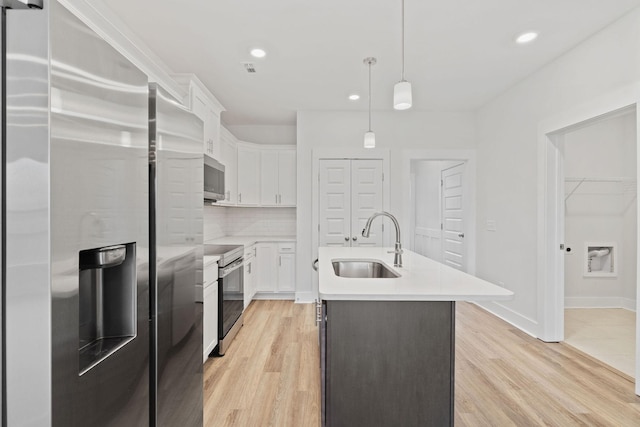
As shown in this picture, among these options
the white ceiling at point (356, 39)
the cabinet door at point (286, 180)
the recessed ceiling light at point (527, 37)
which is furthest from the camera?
the cabinet door at point (286, 180)

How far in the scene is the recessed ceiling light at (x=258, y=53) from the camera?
2959mm

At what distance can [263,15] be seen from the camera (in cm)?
245

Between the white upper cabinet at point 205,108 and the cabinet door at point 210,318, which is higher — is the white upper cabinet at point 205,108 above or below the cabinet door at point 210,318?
above

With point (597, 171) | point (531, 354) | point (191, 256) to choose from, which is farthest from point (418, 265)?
point (597, 171)

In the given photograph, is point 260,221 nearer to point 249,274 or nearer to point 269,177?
point 269,177

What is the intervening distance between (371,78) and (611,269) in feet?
12.7

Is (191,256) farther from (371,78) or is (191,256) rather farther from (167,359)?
(371,78)

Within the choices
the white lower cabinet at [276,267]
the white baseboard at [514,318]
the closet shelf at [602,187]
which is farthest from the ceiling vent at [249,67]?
the closet shelf at [602,187]

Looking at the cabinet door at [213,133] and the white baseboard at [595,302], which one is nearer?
the cabinet door at [213,133]

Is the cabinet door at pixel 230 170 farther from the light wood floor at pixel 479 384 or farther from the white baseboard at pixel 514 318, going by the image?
the white baseboard at pixel 514 318

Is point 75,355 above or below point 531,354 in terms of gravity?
above

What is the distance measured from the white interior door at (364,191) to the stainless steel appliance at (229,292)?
1716 mm

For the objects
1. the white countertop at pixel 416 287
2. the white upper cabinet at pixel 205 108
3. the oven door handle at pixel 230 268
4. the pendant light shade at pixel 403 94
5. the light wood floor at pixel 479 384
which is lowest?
the light wood floor at pixel 479 384

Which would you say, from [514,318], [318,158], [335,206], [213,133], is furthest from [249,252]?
[514,318]
